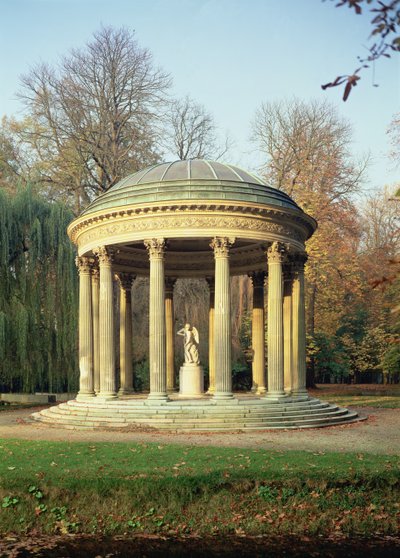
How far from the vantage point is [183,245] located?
102 feet

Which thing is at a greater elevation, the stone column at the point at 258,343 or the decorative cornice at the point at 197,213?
the decorative cornice at the point at 197,213

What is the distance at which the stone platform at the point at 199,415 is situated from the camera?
22.0 metres

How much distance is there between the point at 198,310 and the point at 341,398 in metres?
10.5

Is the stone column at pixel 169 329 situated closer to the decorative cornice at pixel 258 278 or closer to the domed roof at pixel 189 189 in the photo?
the decorative cornice at pixel 258 278

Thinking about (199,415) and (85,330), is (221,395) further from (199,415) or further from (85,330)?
(85,330)

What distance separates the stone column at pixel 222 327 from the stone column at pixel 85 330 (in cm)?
663

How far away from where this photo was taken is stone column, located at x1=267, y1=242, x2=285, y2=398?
24.5 metres

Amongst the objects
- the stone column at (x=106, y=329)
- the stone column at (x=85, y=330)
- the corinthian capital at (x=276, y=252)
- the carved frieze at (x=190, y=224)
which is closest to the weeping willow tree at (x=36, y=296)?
the stone column at (x=85, y=330)

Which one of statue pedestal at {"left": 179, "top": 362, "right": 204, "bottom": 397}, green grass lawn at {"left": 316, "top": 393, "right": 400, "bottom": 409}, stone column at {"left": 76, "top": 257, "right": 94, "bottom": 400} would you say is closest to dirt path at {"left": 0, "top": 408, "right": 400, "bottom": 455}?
stone column at {"left": 76, "top": 257, "right": 94, "bottom": 400}

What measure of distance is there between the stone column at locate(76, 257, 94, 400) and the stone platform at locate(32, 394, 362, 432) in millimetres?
2498

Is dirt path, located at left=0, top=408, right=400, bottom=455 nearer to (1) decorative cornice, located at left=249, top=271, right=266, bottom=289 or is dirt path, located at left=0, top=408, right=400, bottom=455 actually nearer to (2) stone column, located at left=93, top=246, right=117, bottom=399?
(2) stone column, located at left=93, top=246, right=117, bottom=399

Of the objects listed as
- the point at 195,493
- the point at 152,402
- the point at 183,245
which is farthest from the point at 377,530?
the point at 183,245

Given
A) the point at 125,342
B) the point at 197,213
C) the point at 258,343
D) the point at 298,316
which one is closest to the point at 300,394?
the point at 298,316

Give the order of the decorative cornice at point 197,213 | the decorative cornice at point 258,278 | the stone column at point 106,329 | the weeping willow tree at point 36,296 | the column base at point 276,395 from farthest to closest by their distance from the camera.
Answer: the weeping willow tree at point 36,296, the decorative cornice at point 258,278, the stone column at point 106,329, the column base at point 276,395, the decorative cornice at point 197,213
